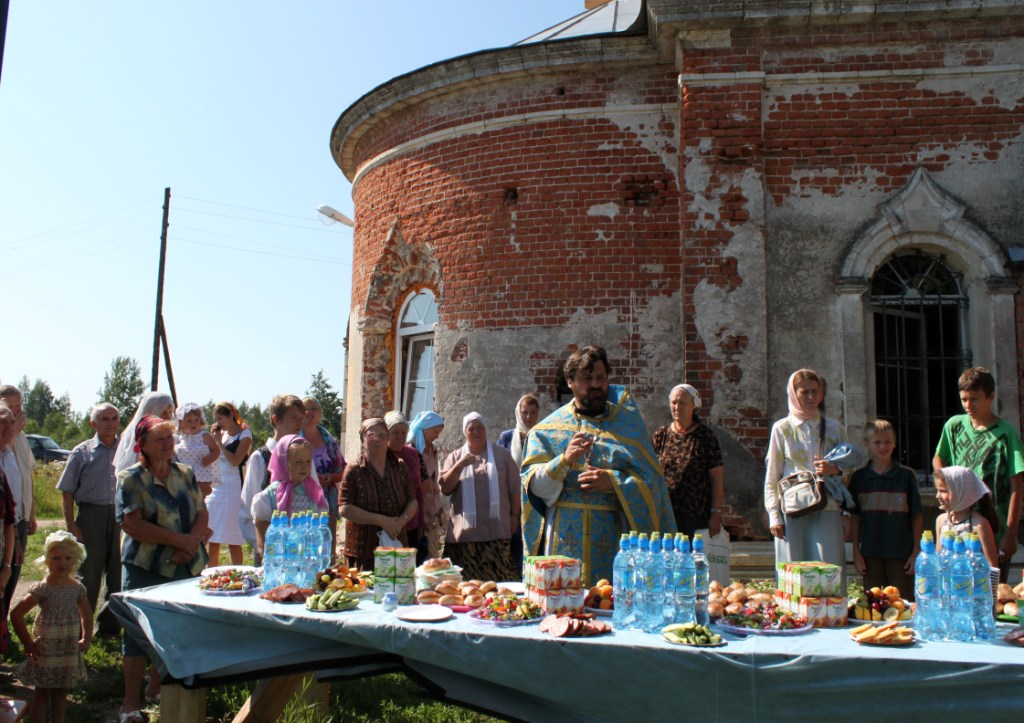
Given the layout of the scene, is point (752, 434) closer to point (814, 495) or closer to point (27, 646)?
point (814, 495)

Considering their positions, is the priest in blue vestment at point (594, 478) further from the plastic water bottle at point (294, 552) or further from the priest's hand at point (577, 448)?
the plastic water bottle at point (294, 552)

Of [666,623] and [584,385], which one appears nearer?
[666,623]

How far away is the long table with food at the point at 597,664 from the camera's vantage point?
9.55ft

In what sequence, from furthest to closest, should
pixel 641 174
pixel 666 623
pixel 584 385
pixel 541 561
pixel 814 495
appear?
pixel 641 174
pixel 814 495
pixel 584 385
pixel 541 561
pixel 666 623

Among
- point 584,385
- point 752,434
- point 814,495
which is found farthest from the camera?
point 752,434

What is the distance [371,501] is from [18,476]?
2.49m

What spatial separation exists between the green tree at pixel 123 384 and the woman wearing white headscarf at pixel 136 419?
67.7 m

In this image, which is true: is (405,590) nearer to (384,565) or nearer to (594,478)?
(384,565)

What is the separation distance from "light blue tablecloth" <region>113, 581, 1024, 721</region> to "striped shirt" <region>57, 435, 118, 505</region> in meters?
3.05

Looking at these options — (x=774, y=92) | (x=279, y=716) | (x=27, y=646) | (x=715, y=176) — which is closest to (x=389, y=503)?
(x=279, y=716)

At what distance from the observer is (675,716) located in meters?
3.09

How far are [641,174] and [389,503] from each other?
4.65 meters

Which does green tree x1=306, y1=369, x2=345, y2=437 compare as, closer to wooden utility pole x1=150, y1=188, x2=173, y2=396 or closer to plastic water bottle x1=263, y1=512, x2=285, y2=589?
wooden utility pole x1=150, y1=188, x2=173, y2=396

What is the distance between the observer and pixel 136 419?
6.16m
